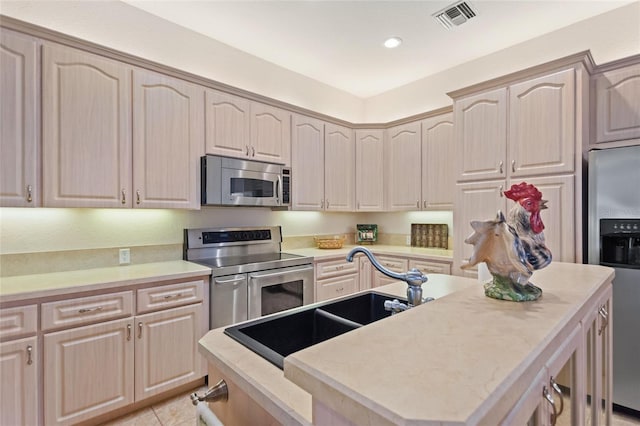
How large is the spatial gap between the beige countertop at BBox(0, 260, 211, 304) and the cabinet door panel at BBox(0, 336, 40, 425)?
0.83 feet

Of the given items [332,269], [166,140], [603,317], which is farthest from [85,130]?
[603,317]

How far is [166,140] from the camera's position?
239 cm

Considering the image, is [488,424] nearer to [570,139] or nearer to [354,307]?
[354,307]

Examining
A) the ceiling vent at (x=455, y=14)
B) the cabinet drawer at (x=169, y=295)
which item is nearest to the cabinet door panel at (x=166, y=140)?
the cabinet drawer at (x=169, y=295)

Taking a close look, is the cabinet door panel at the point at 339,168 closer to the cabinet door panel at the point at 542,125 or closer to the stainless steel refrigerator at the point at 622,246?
the cabinet door panel at the point at 542,125

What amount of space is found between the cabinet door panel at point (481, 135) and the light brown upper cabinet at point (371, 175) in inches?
42.9

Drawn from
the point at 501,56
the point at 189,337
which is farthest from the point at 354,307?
the point at 501,56

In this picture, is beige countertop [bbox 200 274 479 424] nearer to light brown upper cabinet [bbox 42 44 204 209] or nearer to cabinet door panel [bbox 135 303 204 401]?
cabinet door panel [bbox 135 303 204 401]

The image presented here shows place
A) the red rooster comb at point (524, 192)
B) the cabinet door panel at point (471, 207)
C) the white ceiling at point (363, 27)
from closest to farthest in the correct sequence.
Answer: the red rooster comb at point (524, 192), the white ceiling at point (363, 27), the cabinet door panel at point (471, 207)

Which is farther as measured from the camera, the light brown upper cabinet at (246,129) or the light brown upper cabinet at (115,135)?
the light brown upper cabinet at (246,129)

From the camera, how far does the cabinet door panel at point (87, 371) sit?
172 centimetres

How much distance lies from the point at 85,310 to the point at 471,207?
2879 millimetres

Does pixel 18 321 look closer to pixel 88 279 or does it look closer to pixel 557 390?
pixel 88 279

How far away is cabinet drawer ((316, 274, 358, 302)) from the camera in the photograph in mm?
3049
